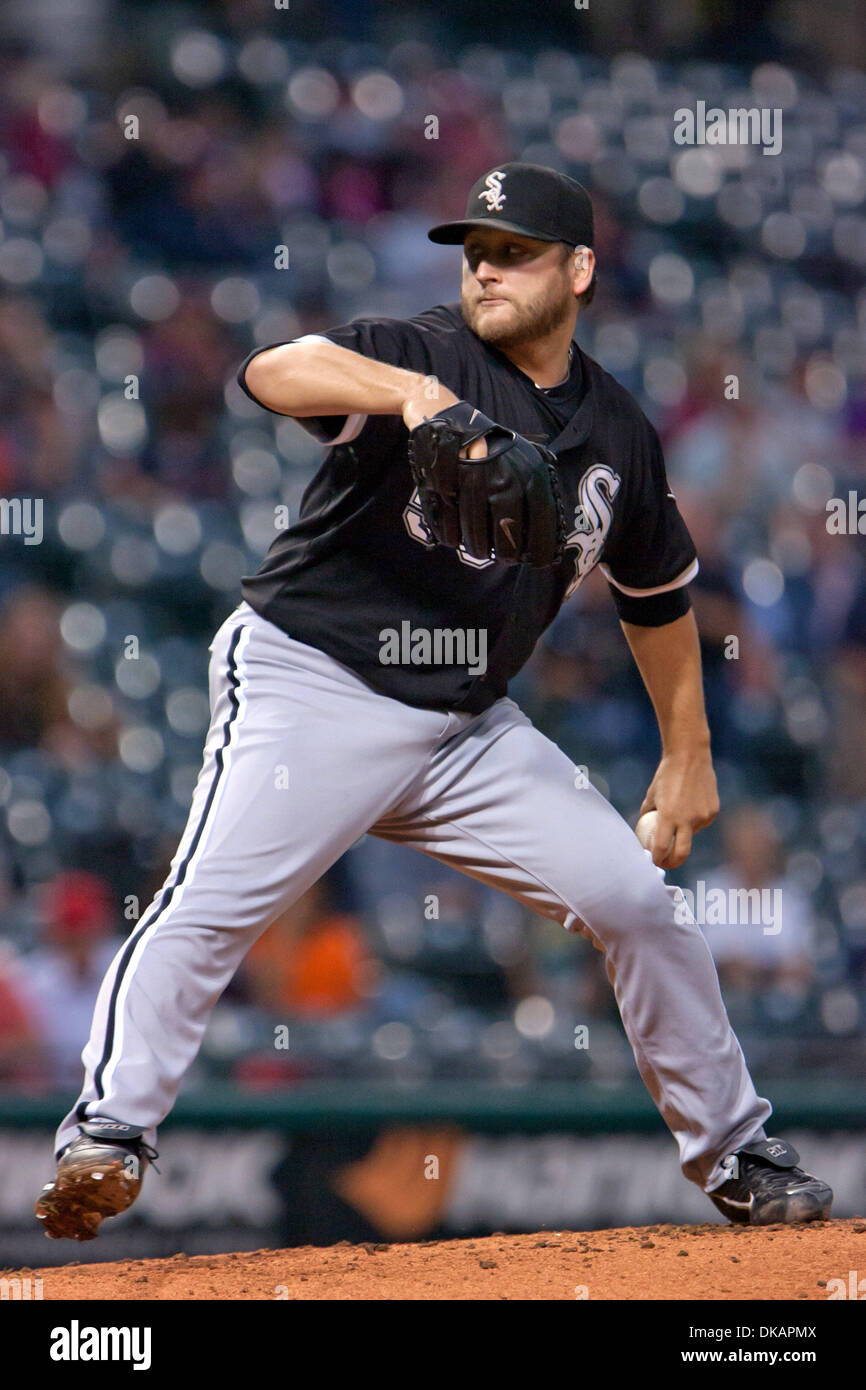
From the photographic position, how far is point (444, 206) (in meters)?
6.10

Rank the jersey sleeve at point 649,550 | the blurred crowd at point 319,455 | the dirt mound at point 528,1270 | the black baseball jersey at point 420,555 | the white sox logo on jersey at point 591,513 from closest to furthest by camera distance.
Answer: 1. the dirt mound at point 528,1270
2. the black baseball jersey at point 420,555
3. the white sox logo on jersey at point 591,513
4. the jersey sleeve at point 649,550
5. the blurred crowd at point 319,455

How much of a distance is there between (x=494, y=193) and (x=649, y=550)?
69 centimetres

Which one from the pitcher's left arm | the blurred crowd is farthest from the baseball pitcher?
the blurred crowd

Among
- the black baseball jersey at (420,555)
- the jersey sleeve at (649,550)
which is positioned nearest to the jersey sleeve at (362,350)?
the black baseball jersey at (420,555)

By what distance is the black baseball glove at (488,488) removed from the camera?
2.12 meters

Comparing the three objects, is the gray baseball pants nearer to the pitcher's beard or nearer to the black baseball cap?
the pitcher's beard

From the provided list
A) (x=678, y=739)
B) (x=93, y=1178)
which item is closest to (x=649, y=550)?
(x=678, y=739)

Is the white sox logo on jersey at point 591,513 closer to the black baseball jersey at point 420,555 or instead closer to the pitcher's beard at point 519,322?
the black baseball jersey at point 420,555

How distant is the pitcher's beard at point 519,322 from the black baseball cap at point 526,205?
0.11 meters

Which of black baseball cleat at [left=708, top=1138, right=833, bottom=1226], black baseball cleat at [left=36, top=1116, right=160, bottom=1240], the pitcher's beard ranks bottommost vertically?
black baseball cleat at [left=708, top=1138, right=833, bottom=1226]

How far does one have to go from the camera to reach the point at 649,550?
9.18 ft

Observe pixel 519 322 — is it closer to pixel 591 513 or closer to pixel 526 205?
pixel 526 205

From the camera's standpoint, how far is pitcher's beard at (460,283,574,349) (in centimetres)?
254

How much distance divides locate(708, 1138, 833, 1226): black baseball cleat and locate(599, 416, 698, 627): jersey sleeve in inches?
38.1
